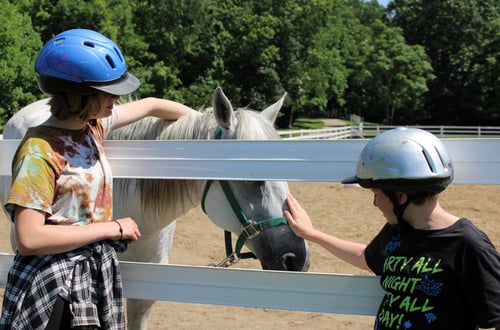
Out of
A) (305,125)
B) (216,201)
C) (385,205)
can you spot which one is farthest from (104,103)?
(305,125)

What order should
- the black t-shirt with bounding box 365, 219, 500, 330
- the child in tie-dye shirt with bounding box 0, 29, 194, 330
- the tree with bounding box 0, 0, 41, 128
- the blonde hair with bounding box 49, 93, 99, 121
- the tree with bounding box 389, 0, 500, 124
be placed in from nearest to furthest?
1. the black t-shirt with bounding box 365, 219, 500, 330
2. the child in tie-dye shirt with bounding box 0, 29, 194, 330
3. the blonde hair with bounding box 49, 93, 99, 121
4. the tree with bounding box 0, 0, 41, 128
5. the tree with bounding box 389, 0, 500, 124

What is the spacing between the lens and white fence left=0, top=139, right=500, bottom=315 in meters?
1.98

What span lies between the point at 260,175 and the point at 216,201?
1.65 feet

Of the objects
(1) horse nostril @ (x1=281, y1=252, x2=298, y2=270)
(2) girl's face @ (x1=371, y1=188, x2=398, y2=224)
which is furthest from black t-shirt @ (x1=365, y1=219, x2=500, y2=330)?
(1) horse nostril @ (x1=281, y1=252, x2=298, y2=270)

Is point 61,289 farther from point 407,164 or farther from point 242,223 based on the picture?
point 407,164

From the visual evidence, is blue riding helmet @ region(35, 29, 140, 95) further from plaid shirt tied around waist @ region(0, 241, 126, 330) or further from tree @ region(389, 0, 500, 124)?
tree @ region(389, 0, 500, 124)

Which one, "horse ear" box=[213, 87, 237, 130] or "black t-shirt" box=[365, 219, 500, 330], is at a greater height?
"horse ear" box=[213, 87, 237, 130]

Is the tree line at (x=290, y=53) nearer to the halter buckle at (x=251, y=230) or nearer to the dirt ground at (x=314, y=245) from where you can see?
the dirt ground at (x=314, y=245)

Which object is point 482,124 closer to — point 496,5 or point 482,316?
point 496,5

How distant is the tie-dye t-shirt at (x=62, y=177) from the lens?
1697 millimetres

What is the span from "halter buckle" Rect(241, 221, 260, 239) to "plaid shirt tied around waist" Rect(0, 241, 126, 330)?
2.48 ft

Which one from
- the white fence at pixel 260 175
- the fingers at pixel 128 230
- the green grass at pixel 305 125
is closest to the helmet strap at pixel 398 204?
the white fence at pixel 260 175

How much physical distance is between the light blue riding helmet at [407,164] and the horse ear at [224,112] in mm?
983

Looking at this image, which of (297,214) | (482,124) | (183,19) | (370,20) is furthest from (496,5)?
(297,214)
